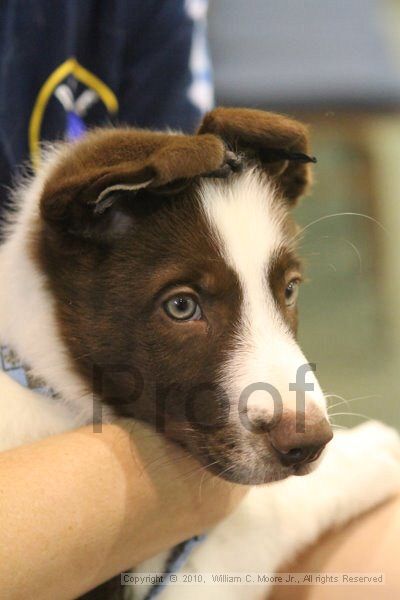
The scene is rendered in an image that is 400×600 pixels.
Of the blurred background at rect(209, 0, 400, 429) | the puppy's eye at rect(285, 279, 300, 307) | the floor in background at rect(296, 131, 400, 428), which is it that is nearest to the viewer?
the puppy's eye at rect(285, 279, 300, 307)

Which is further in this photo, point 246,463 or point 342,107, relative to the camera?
point 342,107

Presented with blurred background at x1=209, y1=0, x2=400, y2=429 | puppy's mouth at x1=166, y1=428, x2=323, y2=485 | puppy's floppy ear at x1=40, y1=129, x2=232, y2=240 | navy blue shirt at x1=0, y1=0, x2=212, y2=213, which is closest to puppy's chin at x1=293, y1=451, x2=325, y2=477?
puppy's mouth at x1=166, y1=428, x2=323, y2=485

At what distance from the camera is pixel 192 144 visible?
1312 millimetres

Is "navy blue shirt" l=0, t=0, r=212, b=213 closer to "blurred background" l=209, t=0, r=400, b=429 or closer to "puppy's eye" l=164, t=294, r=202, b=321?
"puppy's eye" l=164, t=294, r=202, b=321

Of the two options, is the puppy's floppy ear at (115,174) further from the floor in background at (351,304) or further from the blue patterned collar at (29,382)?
the floor in background at (351,304)

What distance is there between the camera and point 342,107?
421 cm

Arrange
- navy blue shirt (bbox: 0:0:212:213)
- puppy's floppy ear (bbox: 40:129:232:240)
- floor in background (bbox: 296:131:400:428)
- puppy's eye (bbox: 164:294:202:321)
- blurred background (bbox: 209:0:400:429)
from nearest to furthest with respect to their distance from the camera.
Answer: puppy's floppy ear (bbox: 40:129:232:240), puppy's eye (bbox: 164:294:202:321), navy blue shirt (bbox: 0:0:212:213), floor in background (bbox: 296:131:400:428), blurred background (bbox: 209:0:400:429)

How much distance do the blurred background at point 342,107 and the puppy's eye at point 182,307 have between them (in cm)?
251

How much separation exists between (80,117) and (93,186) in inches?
39.1

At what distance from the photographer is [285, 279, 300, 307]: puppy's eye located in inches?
63.5

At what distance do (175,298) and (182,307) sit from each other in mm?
22

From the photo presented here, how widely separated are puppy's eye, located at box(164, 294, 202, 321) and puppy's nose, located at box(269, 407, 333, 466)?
273 millimetres

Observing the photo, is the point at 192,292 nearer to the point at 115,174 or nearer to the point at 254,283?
the point at 254,283
